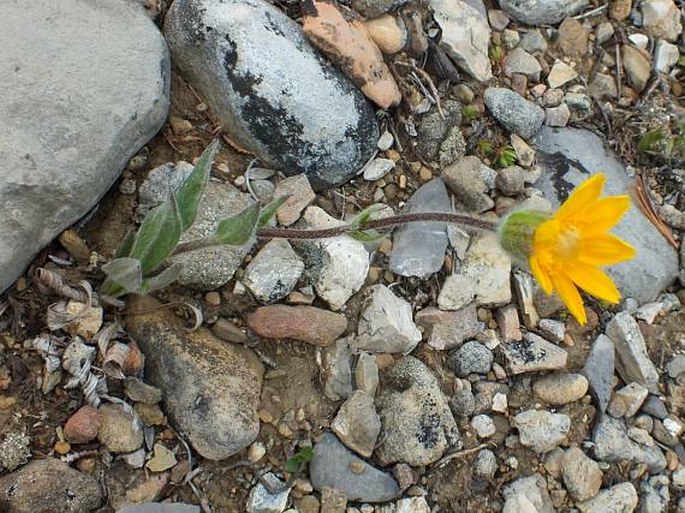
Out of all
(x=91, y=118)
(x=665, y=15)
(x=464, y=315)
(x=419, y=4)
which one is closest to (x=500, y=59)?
(x=419, y=4)

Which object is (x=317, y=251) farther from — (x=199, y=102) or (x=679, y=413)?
(x=679, y=413)

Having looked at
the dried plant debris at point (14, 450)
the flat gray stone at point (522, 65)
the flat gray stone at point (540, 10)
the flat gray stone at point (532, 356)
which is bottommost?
the flat gray stone at point (532, 356)

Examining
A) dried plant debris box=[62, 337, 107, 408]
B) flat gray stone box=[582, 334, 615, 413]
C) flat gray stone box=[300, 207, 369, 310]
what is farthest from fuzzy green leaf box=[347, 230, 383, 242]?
flat gray stone box=[582, 334, 615, 413]

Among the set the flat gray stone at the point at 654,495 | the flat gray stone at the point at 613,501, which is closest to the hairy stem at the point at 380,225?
the flat gray stone at the point at 613,501

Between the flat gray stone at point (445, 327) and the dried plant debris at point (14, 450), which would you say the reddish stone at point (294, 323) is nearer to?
the flat gray stone at point (445, 327)

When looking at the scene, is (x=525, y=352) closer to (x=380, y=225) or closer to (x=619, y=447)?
(x=619, y=447)

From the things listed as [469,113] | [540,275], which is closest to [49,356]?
[540,275]

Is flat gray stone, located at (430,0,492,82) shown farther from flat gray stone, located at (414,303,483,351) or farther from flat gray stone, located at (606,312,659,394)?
flat gray stone, located at (606,312,659,394)

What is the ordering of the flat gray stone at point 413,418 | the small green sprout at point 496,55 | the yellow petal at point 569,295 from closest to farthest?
the yellow petal at point 569,295, the flat gray stone at point 413,418, the small green sprout at point 496,55

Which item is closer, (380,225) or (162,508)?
(162,508)
